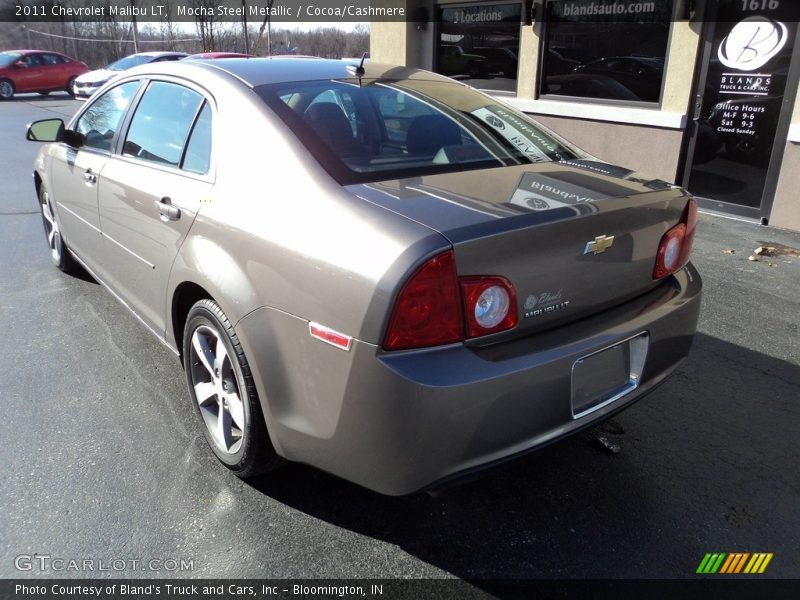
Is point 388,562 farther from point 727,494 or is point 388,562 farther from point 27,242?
point 27,242

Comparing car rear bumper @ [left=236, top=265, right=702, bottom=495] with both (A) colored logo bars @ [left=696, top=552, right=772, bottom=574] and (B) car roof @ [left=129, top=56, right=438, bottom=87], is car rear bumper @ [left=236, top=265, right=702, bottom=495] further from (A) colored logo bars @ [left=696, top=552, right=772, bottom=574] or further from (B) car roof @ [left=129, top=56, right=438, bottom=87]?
(B) car roof @ [left=129, top=56, right=438, bottom=87]

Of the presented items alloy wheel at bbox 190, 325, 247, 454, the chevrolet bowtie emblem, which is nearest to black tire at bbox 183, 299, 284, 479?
alloy wheel at bbox 190, 325, 247, 454

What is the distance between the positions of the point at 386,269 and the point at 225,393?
115cm

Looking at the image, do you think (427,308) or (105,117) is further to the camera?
(105,117)

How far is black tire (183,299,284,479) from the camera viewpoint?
94.0 inches

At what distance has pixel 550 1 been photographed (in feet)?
29.0

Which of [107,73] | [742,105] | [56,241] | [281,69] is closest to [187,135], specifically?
[281,69]

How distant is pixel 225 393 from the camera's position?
8.68ft

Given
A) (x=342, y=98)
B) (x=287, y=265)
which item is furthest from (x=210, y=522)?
(x=342, y=98)

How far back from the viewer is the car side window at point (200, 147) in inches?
106

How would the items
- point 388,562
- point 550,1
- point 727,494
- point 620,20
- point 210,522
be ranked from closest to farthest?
point 388,562 → point 210,522 → point 727,494 → point 620,20 → point 550,1

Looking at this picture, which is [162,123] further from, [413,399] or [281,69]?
[413,399]

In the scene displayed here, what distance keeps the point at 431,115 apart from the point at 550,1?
7078 mm

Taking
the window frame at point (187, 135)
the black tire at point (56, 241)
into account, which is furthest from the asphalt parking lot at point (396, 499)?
the black tire at point (56, 241)
